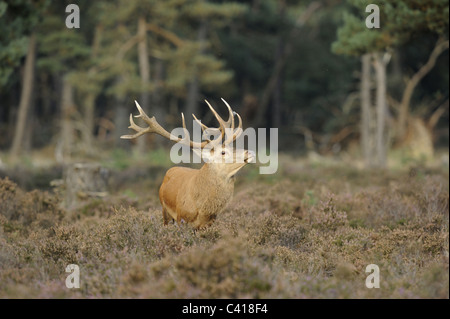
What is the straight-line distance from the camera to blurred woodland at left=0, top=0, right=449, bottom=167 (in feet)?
41.4

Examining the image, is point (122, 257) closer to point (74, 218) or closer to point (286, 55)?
point (74, 218)

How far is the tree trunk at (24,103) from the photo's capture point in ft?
64.4

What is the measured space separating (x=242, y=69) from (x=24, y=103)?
14.8 meters

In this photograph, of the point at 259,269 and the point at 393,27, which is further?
the point at 393,27

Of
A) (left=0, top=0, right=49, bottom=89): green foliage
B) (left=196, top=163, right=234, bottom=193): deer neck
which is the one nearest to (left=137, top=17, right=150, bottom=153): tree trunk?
(left=0, top=0, right=49, bottom=89): green foliage

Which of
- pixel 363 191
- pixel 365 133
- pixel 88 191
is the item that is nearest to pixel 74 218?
pixel 88 191

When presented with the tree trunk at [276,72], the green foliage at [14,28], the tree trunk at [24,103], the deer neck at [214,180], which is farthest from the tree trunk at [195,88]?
the deer neck at [214,180]

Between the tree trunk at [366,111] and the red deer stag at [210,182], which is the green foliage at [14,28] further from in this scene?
the tree trunk at [366,111]

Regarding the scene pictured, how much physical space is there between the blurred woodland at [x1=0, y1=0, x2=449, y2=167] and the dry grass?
179 inches

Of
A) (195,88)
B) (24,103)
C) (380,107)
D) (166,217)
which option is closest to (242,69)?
(195,88)

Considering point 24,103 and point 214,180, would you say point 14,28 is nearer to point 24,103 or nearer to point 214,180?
point 24,103

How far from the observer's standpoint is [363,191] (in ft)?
31.6

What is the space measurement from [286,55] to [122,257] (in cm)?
2706
